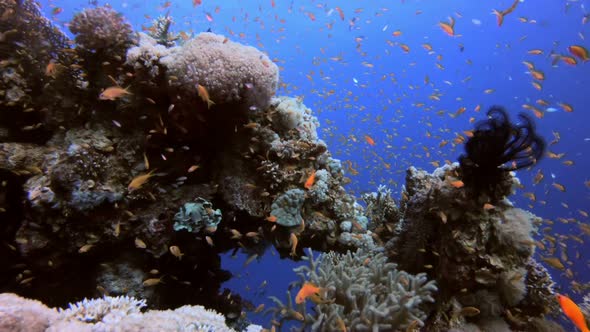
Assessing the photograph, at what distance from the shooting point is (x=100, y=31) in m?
5.15

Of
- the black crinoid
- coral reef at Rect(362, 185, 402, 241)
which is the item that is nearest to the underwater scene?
the black crinoid

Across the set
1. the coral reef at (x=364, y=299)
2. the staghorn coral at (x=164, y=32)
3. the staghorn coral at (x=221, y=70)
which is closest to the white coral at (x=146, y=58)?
the staghorn coral at (x=221, y=70)

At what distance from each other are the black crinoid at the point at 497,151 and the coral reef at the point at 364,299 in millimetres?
1570

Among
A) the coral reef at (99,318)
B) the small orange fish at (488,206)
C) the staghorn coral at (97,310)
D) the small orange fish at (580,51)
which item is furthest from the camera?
the small orange fish at (580,51)

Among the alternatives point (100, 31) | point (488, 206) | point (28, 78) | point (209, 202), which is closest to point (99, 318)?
point (209, 202)

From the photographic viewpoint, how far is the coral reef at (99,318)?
282 cm

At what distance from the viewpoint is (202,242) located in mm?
5664

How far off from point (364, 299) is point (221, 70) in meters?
3.60

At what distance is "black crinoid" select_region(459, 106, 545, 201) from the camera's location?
4043 mm

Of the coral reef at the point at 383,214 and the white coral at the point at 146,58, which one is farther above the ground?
the white coral at the point at 146,58

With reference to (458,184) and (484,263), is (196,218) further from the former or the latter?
(484,263)

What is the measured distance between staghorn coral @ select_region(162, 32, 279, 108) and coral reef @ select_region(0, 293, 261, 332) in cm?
291

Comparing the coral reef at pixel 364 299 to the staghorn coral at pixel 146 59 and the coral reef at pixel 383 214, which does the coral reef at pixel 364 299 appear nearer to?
the coral reef at pixel 383 214

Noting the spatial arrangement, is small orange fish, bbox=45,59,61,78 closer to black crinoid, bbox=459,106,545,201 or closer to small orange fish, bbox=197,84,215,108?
small orange fish, bbox=197,84,215,108
